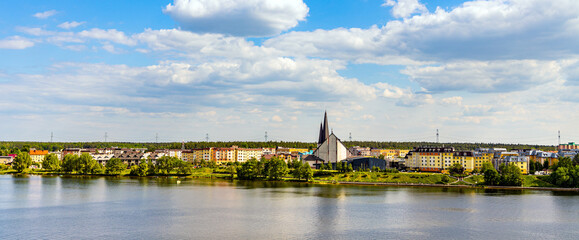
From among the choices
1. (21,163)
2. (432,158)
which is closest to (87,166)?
(21,163)

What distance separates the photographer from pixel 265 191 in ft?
234

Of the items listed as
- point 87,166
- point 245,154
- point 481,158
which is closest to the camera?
point 481,158

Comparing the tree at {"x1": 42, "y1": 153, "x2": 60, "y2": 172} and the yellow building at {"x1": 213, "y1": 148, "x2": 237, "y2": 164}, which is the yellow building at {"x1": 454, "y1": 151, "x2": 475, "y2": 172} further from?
the tree at {"x1": 42, "y1": 153, "x2": 60, "y2": 172}

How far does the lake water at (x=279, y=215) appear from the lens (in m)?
38.5

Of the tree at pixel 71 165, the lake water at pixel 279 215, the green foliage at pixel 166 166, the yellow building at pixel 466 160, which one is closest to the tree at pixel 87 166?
the tree at pixel 71 165

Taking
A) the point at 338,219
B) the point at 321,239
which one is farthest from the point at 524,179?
the point at 321,239

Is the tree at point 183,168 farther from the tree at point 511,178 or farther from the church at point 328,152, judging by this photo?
the tree at point 511,178

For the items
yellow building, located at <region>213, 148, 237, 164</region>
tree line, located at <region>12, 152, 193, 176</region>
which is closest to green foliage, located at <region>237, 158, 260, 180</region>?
tree line, located at <region>12, 152, 193, 176</region>

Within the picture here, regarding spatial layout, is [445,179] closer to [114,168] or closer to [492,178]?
[492,178]

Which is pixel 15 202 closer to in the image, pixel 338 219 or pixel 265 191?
pixel 265 191

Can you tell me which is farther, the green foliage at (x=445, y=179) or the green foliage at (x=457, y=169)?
the green foliage at (x=457, y=169)

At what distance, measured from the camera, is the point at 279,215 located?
47312 millimetres

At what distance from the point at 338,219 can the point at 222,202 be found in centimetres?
1758

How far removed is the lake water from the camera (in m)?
38.5
